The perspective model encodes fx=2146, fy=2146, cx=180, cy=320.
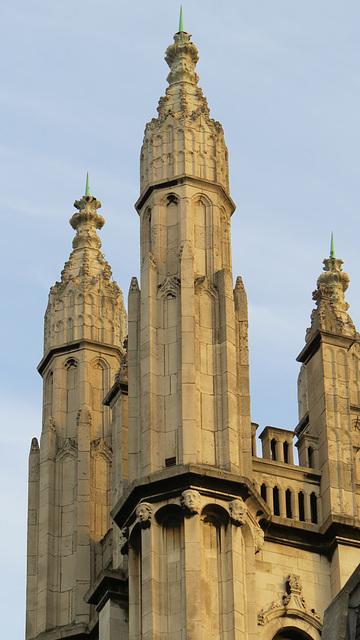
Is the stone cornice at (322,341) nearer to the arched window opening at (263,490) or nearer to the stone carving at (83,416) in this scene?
the arched window opening at (263,490)

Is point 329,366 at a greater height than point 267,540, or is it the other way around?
point 329,366

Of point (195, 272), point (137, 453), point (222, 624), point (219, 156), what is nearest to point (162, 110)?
point (219, 156)

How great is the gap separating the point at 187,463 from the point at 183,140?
7358 mm

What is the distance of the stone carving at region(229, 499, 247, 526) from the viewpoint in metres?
34.4

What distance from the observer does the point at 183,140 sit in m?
39.3

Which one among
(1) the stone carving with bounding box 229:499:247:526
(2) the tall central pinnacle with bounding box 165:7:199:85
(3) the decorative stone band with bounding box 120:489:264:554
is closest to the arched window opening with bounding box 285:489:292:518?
(3) the decorative stone band with bounding box 120:489:264:554

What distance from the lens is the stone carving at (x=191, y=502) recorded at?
34.0 meters

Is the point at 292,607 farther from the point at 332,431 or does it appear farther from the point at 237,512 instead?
the point at 332,431

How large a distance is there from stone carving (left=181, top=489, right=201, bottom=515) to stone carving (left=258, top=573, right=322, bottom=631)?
256cm

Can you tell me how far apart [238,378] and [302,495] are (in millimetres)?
2775

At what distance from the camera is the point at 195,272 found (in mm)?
37094

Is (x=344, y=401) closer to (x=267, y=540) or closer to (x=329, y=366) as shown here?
(x=329, y=366)

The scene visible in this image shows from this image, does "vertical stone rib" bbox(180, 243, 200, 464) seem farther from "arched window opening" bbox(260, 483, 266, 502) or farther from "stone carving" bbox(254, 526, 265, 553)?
"arched window opening" bbox(260, 483, 266, 502)

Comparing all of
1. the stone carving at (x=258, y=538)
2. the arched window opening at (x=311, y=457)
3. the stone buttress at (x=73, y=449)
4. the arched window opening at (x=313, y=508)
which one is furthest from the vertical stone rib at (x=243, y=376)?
the stone buttress at (x=73, y=449)
